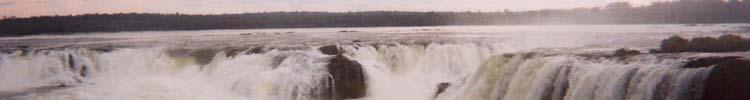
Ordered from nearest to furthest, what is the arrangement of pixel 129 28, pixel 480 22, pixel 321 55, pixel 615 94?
pixel 615 94 < pixel 321 55 < pixel 129 28 < pixel 480 22

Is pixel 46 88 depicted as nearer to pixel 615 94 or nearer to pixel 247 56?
pixel 247 56

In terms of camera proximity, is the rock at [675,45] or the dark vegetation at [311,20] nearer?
the rock at [675,45]

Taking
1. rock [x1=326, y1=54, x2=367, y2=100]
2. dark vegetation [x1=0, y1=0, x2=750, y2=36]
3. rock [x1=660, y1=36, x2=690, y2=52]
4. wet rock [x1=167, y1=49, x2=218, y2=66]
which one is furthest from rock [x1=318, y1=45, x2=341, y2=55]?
dark vegetation [x1=0, y1=0, x2=750, y2=36]

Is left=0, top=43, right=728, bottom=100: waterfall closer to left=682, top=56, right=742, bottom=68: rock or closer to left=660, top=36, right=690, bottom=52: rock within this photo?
left=682, top=56, right=742, bottom=68: rock

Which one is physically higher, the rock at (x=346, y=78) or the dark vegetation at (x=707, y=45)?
the dark vegetation at (x=707, y=45)

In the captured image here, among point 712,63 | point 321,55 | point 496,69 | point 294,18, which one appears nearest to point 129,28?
point 294,18

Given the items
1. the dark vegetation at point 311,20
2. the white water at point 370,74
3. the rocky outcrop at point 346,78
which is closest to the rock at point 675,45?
the white water at point 370,74

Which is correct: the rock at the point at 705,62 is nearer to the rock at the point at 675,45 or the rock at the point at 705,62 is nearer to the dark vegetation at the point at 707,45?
the dark vegetation at the point at 707,45
